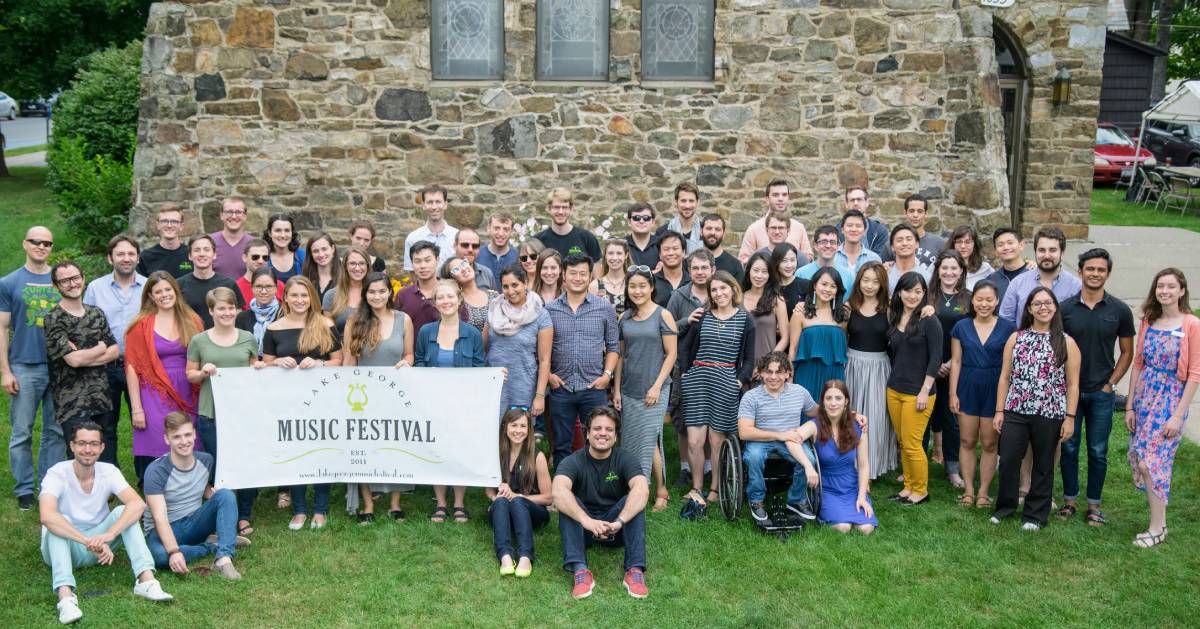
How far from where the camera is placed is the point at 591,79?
413 inches

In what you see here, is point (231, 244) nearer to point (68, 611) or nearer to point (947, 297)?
point (68, 611)

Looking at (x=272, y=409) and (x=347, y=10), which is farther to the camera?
(x=347, y=10)

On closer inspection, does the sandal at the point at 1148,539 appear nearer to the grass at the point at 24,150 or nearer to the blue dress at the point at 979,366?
the blue dress at the point at 979,366

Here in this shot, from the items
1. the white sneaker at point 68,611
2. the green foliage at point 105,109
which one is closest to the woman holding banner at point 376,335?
the white sneaker at point 68,611

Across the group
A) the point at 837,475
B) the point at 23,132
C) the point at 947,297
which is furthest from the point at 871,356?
the point at 23,132

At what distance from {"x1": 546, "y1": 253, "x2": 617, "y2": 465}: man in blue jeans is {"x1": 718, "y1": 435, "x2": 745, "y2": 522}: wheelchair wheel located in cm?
85

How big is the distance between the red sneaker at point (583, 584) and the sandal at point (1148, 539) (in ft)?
10.9

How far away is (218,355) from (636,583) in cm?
287

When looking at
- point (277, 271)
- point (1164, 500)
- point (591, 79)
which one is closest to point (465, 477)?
point (277, 271)

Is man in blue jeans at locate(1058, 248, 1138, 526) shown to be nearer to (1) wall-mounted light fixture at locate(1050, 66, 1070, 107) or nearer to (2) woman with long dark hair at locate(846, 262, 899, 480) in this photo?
(2) woman with long dark hair at locate(846, 262, 899, 480)

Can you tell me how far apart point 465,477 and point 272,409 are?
126cm

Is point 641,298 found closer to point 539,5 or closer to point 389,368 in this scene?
point 389,368

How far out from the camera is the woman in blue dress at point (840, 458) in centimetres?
673

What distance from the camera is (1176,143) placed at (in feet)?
76.8
